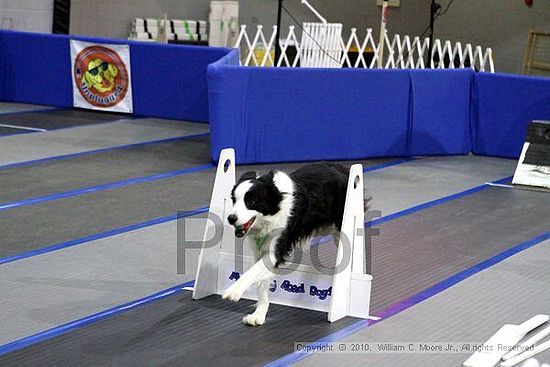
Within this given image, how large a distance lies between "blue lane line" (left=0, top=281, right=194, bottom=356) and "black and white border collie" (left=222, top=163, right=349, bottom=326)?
2.45 ft

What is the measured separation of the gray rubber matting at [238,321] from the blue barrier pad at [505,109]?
385cm

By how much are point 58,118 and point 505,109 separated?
5.91 metres

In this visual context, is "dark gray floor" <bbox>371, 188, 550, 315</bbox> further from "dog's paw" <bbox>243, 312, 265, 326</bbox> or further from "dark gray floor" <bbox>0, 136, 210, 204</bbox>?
"dark gray floor" <bbox>0, 136, 210, 204</bbox>

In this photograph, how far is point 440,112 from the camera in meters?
12.4

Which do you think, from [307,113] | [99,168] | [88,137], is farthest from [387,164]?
[88,137]

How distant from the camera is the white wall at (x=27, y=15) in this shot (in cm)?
1872

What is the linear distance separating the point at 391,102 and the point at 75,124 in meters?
4.23

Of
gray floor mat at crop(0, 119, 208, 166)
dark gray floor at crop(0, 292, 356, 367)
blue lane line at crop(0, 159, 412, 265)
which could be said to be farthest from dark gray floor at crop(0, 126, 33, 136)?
dark gray floor at crop(0, 292, 356, 367)

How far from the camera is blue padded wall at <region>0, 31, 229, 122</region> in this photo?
13914mm

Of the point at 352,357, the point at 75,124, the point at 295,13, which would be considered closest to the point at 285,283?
the point at 352,357

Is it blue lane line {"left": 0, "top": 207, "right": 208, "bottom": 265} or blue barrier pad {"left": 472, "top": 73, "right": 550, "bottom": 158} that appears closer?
blue lane line {"left": 0, "top": 207, "right": 208, "bottom": 265}

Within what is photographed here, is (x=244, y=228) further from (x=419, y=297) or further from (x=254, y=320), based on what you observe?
(x=419, y=297)

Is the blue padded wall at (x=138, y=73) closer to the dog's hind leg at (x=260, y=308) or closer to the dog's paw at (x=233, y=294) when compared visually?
the dog's hind leg at (x=260, y=308)

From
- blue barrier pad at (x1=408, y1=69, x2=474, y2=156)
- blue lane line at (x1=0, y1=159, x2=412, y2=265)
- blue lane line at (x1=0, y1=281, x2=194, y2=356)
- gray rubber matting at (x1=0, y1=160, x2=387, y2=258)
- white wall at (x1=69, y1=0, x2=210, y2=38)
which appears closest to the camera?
blue lane line at (x1=0, y1=281, x2=194, y2=356)
